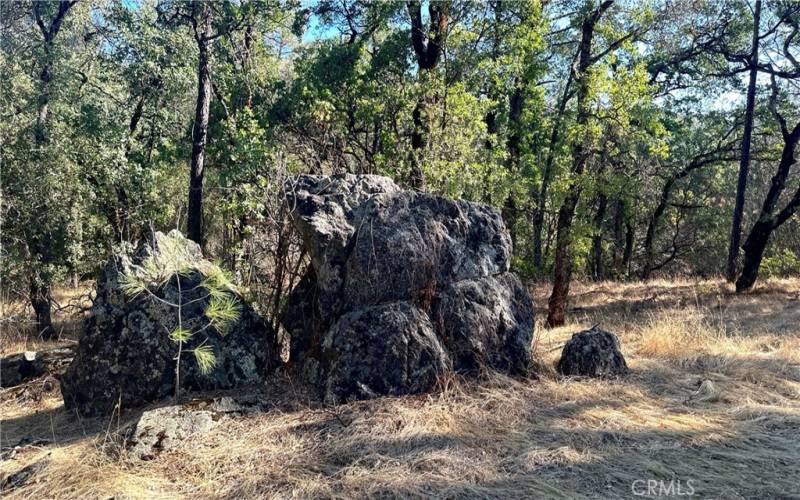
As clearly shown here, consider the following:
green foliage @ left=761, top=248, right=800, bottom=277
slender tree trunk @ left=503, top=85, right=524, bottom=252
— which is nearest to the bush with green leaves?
slender tree trunk @ left=503, top=85, right=524, bottom=252

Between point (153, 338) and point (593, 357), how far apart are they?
4.22 m

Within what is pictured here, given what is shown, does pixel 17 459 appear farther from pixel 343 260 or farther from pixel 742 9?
pixel 742 9

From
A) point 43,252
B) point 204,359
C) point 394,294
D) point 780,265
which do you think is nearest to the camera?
point 204,359

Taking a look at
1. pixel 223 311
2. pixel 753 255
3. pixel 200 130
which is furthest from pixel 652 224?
pixel 223 311

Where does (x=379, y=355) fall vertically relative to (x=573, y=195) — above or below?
below

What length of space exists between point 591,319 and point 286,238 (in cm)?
771

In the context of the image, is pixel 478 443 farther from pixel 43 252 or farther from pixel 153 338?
pixel 43 252

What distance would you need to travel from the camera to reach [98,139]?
33.6 feet

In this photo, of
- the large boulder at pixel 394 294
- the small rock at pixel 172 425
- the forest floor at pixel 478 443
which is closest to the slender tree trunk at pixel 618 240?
the forest floor at pixel 478 443

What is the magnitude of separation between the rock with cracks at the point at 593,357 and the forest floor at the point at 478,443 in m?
0.18

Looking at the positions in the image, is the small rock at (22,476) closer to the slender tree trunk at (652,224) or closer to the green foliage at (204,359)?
the green foliage at (204,359)

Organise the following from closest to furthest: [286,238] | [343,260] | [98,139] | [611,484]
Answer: [611,484]
[343,260]
[286,238]
[98,139]

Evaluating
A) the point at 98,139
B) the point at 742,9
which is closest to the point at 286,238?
the point at 98,139

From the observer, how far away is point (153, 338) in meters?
4.55
